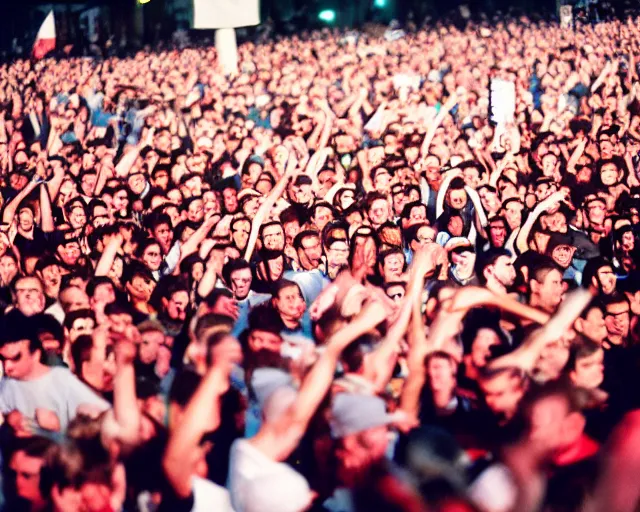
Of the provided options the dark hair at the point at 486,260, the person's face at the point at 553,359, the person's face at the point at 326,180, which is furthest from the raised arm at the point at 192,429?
the person's face at the point at 326,180

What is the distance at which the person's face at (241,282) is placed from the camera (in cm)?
333

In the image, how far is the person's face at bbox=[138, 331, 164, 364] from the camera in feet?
8.82

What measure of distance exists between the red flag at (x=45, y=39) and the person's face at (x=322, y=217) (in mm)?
3603

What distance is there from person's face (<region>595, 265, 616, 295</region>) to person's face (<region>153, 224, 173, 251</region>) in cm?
206

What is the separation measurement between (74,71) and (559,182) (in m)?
4.35

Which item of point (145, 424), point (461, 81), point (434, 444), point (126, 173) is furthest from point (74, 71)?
point (434, 444)

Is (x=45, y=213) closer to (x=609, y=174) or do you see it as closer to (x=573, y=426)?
(x=609, y=174)

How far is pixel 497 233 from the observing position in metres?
3.86

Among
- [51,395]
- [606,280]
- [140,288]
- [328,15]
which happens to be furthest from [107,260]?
[328,15]

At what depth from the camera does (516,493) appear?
173cm

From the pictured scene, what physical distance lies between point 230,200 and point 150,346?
2.10 m

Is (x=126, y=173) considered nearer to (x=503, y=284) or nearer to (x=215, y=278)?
(x=215, y=278)

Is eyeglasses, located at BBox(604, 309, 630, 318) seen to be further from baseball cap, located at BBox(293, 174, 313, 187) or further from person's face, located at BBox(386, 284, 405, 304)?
baseball cap, located at BBox(293, 174, 313, 187)

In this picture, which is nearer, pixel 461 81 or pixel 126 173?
pixel 126 173
